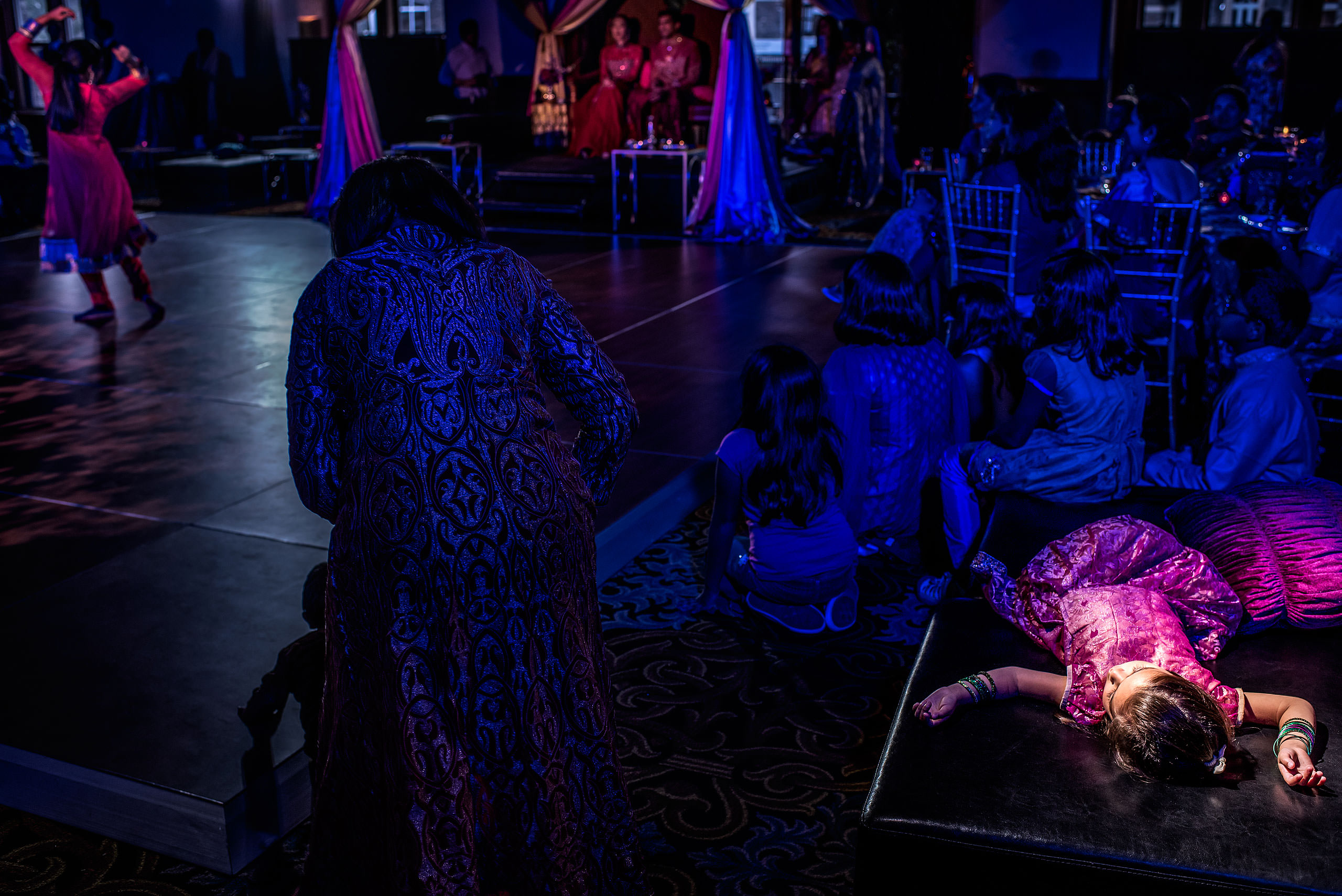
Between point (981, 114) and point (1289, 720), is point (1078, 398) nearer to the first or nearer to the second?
point (1289, 720)

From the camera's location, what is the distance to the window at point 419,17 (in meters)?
14.2

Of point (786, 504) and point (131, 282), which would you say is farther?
point (131, 282)

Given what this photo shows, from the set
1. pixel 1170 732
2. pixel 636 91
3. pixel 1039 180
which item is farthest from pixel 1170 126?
pixel 636 91

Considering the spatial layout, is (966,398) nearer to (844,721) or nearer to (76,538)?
(844,721)

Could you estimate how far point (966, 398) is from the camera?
3264mm

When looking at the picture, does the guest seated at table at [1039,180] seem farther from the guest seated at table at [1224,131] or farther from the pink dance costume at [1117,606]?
the guest seated at table at [1224,131]

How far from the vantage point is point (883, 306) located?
3.02m

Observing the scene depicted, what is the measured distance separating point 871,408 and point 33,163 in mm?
10319

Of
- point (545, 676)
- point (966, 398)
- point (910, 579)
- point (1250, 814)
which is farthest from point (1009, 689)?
point (966, 398)

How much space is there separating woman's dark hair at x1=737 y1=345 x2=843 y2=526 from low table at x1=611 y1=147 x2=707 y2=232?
659cm

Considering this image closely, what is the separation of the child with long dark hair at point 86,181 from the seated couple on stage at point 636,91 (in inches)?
209

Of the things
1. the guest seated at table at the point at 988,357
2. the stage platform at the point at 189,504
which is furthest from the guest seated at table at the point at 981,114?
the guest seated at table at the point at 988,357

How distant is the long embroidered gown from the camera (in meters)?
10.9

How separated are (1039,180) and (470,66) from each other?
28.8 ft
